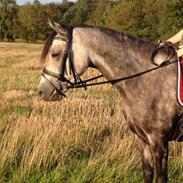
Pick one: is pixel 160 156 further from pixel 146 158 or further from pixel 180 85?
pixel 180 85

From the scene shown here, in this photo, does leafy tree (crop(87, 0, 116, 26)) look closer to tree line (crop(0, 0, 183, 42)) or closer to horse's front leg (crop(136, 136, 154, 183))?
tree line (crop(0, 0, 183, 42))

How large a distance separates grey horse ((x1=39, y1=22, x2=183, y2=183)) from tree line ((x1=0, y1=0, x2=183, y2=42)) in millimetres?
45641

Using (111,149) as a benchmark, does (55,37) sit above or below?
above

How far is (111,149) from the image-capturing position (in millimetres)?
7656

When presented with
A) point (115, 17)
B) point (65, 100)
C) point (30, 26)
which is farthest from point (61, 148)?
point (30, 26)

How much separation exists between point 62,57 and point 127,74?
2.60 ft

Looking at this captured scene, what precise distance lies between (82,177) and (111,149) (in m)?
0.92

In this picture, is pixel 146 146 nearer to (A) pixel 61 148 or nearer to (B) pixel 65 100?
(A) pixel 61 148

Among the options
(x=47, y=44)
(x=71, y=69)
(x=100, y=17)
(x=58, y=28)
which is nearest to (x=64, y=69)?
(x=71, y=69)

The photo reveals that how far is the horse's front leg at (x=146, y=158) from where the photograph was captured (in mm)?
6012

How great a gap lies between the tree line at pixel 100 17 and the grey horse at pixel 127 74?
45641 millimetres

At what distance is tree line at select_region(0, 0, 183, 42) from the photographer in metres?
61.5

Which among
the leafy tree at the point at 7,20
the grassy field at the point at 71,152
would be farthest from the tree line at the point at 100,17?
A: the grassy field at the point at 71,152

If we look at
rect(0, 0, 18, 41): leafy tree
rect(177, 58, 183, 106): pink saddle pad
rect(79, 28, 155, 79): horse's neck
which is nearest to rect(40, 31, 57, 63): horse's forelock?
rect(79, 28, 155, 79): horse's neck
